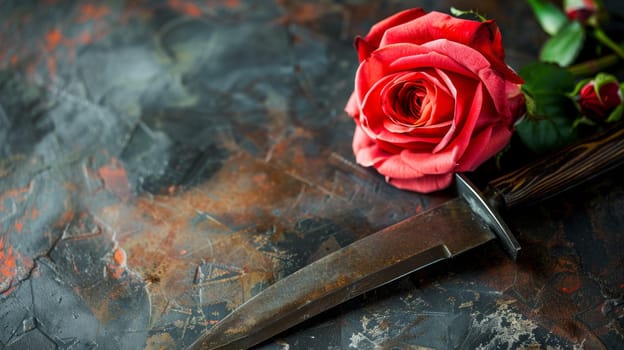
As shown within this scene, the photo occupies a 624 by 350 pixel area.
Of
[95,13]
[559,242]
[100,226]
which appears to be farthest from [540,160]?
[95,13]

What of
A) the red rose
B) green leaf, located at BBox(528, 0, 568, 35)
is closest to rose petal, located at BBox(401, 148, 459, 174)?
the red rose

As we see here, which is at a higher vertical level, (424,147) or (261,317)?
(424,147)

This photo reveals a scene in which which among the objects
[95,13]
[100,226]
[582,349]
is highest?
[95,13]

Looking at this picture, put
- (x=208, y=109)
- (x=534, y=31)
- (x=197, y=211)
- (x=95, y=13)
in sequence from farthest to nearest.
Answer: (x=95, y=13) < (x=534, y=31) < (x=208, y=109) < (x=197, y=211)

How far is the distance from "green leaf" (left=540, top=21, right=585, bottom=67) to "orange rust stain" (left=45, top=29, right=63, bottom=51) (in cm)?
115

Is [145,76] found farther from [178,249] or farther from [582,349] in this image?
[582,349]

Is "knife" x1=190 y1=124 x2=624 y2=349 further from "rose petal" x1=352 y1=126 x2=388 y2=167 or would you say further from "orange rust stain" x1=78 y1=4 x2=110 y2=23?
"orange rust stain" x1=78 y1=4 x2=110 y2=23

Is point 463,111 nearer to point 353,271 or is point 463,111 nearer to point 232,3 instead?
point 353,271

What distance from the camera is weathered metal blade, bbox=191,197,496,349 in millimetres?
872

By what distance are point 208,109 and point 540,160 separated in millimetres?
683

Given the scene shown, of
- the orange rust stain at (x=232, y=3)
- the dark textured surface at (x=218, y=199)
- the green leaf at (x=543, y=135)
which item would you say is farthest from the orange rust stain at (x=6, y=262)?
the green leaf at (x=543, y=135)

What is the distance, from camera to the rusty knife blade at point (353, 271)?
872 millimetres

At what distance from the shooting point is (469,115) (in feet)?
2.93

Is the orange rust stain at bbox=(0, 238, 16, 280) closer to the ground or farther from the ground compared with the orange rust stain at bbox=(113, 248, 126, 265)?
farther from the ground
